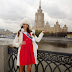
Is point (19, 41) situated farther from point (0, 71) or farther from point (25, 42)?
point (0, 71)

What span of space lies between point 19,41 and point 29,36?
0.94 ft

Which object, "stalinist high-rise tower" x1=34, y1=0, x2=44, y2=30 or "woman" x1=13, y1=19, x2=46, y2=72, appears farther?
"stalinist high-rise tower" x1=34, y1=0, x2=44, y2=30

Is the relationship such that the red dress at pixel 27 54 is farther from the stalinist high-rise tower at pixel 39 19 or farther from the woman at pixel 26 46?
the stalinist high-rise tower at pixel 39 19

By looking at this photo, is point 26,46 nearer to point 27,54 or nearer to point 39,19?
point 27,54

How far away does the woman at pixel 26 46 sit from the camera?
6.95ft

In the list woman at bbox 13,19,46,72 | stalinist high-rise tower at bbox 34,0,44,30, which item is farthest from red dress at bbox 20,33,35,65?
stalinist high-rise tower at bbox 34,0,44,30

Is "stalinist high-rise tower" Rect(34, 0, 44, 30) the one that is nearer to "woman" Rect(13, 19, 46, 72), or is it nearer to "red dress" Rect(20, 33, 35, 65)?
"woman" Rect(13, 19, 46, 72)

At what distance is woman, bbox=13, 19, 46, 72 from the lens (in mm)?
2118

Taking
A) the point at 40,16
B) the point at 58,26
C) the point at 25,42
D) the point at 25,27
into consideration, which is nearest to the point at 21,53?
the point at 25,42

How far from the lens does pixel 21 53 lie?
2129 mm

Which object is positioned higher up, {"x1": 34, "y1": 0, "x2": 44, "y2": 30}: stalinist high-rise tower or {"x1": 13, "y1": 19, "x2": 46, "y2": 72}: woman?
{"x1": 34, "y1": 0, "x2": 44, "y2": 30}: stalinist high-rise tower

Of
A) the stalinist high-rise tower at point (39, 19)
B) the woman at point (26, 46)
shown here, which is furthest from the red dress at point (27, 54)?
the stalinist high-rise tower at point (39, 19)

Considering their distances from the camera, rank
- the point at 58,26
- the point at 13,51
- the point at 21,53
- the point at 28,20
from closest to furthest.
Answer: the point at 21,53
the point at 28,20
the point at 13,51
the point at 58,26

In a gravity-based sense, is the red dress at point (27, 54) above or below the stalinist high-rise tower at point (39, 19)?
below
